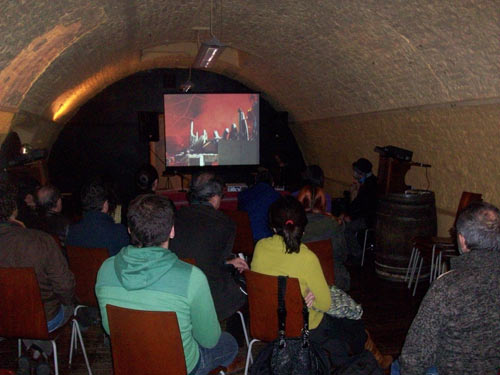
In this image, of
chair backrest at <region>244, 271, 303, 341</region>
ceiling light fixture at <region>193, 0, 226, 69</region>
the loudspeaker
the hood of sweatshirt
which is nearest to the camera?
the hood of sweatshirt

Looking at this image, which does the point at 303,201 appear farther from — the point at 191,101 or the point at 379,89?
the point at 191,101

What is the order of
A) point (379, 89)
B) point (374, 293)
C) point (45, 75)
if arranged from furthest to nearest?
point (379, 89), point (45, 75), point (374, 293)

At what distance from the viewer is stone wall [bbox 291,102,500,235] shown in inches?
187

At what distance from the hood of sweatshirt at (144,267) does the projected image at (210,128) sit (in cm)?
801

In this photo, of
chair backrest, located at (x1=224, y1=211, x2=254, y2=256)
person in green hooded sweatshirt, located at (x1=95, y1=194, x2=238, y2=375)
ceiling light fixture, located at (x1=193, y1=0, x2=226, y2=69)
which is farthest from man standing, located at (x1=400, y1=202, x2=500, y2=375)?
ceiling light fixture, located at (x1=193, y1=0, x2=226, y2=69)

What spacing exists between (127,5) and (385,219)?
3.78m

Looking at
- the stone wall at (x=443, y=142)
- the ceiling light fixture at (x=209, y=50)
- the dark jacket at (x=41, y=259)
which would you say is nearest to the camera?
the dark jacket at (x=41, y=259)

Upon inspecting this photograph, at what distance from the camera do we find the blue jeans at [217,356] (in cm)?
227

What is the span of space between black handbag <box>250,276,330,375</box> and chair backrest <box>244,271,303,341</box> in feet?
0.67

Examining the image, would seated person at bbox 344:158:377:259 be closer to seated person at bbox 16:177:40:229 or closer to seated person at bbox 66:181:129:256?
seated person at bbox 66:181:129:256

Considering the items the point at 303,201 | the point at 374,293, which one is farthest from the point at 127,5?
the point at 374,293

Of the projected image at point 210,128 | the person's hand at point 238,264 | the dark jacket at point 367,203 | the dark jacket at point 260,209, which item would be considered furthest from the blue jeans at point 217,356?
the projected image at point 210,128

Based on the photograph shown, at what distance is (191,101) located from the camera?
9.70m

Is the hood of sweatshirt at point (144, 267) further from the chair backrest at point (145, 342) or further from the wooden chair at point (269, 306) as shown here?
the wooden chair at point (269, 306)
